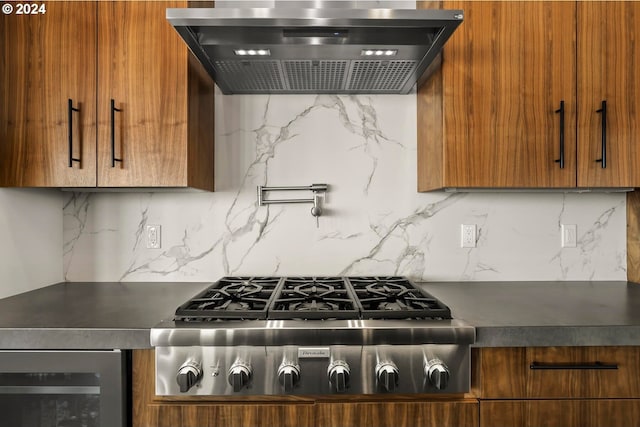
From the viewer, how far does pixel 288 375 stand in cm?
107

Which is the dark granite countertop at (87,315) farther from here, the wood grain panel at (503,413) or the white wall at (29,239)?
the wood grain panel at (503,413)

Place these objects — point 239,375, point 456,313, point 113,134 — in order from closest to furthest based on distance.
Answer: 1. point 239,375
2. point 456,313
3. point 113,134

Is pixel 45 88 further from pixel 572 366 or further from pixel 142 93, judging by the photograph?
pixel 572 366

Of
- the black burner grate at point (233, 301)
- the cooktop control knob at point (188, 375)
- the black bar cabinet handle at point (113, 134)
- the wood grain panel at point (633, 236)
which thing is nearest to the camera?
the cooktop control knob at point (188, 375)

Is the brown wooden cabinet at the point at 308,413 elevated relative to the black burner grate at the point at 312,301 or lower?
lower

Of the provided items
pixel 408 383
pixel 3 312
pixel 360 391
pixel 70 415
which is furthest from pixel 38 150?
pixel 408 383

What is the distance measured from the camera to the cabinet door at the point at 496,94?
1.47m

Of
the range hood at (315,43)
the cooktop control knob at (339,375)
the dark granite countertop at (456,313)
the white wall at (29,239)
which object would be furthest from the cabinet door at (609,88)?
the white wall at (29,239)

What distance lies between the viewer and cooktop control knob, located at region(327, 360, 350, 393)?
3.50ft

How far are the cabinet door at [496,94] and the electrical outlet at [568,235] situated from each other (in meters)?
0.51

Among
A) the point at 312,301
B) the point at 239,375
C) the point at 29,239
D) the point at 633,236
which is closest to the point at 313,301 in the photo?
the point at 312,301

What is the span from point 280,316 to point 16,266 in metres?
1.16

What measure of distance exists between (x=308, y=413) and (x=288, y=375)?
15 centimetres

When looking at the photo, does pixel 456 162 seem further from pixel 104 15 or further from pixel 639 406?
pixel 104 15
